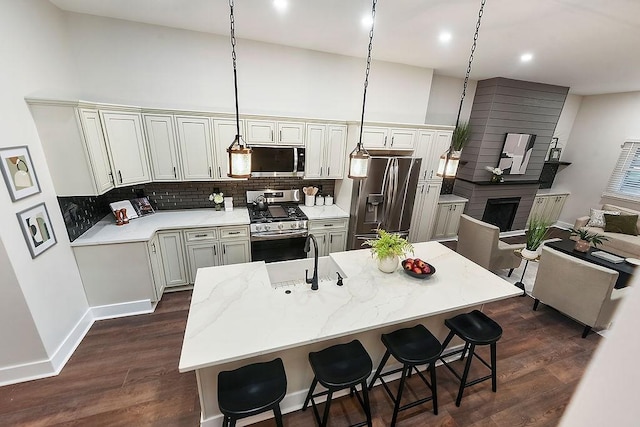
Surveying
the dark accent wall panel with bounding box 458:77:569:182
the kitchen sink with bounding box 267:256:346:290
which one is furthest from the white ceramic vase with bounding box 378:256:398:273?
the dark accent wall panel with bounding box 458:77:569:182

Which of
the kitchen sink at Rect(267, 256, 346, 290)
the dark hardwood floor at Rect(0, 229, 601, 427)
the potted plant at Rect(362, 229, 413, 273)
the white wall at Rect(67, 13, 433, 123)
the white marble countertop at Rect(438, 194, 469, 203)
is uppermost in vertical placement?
the white wall at Rect(67, 13, 433, 123)

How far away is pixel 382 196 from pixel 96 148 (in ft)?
11.2

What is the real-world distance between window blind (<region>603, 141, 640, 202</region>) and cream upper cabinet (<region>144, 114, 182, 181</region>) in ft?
26.9

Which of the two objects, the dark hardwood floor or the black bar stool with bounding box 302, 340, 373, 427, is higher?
the black bar stool with bounding box 302, 340, 373, 427

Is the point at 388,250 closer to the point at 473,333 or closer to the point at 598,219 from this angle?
the point at 473,333

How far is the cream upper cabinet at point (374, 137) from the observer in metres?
3.82

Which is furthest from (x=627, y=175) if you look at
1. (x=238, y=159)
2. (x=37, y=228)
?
(x=37, y=228)

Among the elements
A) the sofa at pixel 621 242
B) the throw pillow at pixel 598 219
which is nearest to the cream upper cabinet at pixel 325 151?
the sofa at pixel 621 242

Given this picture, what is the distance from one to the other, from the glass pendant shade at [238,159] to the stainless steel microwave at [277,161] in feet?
5.55

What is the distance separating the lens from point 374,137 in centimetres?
388

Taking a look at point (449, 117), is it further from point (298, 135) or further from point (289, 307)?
point (289, 307)

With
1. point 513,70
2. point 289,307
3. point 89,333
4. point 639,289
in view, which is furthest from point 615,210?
point 89,333

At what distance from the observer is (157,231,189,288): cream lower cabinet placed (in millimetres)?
3203

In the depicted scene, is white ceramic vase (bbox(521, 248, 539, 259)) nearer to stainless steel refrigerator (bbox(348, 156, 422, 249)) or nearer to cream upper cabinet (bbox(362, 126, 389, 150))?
stainless steel refrigerator (bbox(348, 156, 422, 249))
